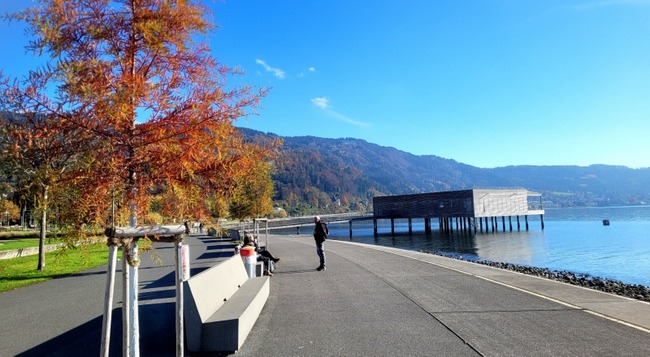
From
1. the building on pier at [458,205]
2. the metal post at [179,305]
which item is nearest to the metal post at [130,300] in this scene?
the metal post at [179,305]

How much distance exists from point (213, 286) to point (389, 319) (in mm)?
3259

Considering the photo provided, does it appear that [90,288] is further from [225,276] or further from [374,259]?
[374,259]

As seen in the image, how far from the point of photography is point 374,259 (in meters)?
18.1

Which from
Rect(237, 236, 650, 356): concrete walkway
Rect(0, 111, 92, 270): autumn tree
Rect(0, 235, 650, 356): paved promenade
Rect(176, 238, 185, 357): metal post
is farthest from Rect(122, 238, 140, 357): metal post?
Rect(237, 236, 650, 356): concrete walkway

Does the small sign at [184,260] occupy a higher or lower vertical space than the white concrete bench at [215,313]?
higher

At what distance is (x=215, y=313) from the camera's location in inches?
265

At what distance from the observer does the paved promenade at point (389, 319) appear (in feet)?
20.3

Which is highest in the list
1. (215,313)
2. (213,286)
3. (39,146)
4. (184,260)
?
(39,146)

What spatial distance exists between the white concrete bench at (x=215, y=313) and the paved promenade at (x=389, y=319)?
1.12ft

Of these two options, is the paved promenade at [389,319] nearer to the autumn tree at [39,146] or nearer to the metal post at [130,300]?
the metal post at [130,300]

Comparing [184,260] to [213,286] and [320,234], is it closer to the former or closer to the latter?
[213,286]

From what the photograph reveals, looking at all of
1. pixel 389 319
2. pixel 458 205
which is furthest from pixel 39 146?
pixel 458 205

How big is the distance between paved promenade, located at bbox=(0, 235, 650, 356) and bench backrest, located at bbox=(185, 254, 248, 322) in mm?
803

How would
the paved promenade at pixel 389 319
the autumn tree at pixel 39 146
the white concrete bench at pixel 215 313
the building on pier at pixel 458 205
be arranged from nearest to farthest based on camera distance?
the autumn tree at pixel 39 146
the white concrete bench at pixel 215 313
the paved promenade at pixel 389 319
the building on pier at pixel 458 205
